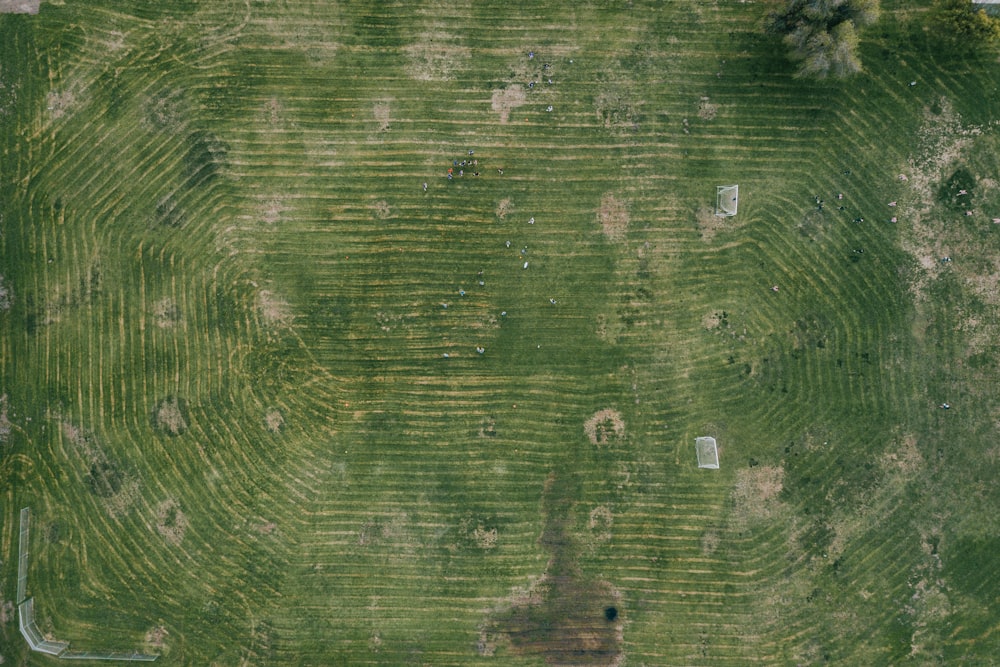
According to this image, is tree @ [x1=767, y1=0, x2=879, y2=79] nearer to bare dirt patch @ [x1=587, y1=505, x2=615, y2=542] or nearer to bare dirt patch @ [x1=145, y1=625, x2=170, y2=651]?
bare dirt patch @ [x1=587, y1=505, x2=615, y2=542]

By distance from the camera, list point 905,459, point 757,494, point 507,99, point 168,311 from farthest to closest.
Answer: point 168,311
point 507,99
point 757,494
point 905,459

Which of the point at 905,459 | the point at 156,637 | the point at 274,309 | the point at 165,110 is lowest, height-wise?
the point at 156,637

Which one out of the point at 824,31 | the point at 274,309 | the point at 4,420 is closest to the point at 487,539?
the point at 274,309

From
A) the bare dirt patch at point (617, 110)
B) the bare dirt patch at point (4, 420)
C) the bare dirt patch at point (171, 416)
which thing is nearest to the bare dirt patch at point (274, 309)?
the bare dirt patch at point (171, 416)

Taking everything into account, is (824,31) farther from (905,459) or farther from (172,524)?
(172,524)

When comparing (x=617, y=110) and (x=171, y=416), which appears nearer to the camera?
(x=617, y=110)

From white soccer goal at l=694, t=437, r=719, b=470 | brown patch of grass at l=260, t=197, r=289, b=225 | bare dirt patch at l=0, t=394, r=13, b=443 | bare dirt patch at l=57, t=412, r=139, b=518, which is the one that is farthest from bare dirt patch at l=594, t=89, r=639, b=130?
bare dirt patch at l=0, t=394, r=13, b=443
